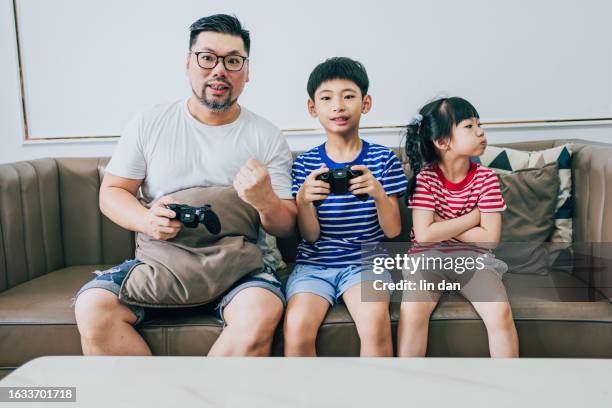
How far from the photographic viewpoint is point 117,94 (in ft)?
6.64

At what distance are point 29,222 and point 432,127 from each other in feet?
3.81

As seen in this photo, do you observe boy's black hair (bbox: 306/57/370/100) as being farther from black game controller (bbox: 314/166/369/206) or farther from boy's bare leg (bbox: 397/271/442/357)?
boy's bare leg (bbox: 397/271/442/357)

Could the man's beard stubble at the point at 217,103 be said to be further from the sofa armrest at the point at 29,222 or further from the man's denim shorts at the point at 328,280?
the sofa armrest at the point at 29,222

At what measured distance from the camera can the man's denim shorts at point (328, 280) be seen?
1323mm

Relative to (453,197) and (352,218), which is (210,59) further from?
(453,197)

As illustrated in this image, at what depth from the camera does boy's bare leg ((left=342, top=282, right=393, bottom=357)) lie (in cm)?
123

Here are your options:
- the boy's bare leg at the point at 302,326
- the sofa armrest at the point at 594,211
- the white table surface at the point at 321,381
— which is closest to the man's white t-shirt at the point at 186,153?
the boy's bare leg at the point at 302,326

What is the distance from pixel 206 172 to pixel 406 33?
3.00 ft

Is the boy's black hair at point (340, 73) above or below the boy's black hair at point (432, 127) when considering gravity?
above

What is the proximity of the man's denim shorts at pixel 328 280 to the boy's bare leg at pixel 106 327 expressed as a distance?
37 centimetres

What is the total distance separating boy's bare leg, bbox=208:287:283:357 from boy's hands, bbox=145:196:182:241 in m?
0.21

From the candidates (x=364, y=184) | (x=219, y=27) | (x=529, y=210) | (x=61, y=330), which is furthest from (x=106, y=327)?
(x=529, y=210)

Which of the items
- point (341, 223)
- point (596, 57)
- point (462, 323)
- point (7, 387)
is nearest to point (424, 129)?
point (341, 223)

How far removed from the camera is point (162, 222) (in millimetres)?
1266
